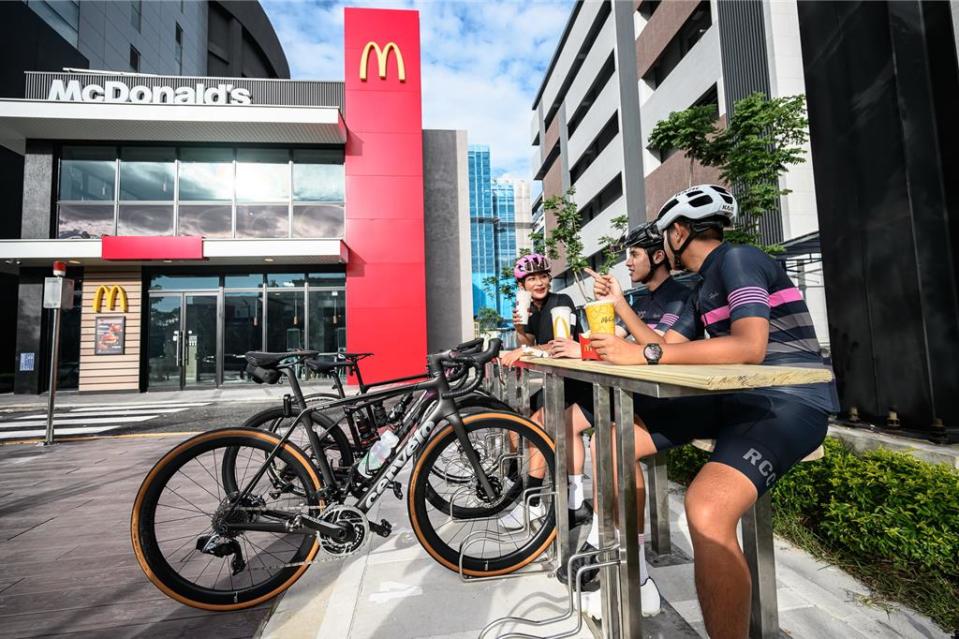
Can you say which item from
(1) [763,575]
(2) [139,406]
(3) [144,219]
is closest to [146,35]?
(3) [144,219]

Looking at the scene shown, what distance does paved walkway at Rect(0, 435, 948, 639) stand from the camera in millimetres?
1945

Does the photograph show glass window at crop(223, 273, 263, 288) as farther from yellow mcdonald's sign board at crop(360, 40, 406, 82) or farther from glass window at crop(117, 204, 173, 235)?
yellow mcdonald's sign board at crop(360, 40, 406, 82)

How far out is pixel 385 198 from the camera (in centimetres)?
1333

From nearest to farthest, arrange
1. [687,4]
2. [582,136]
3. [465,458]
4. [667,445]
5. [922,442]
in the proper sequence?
[667,445]
[465,458]
[922,442]
[687,4]
[582,136]

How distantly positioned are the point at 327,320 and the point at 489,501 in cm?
1170

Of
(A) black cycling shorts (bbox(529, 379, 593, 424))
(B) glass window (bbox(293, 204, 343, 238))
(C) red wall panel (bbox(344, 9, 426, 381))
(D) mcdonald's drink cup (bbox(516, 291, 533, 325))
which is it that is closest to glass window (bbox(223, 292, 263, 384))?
(B) glass window (bbox(293, 204, 343, 238))

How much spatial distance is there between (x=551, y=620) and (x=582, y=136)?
31.5m

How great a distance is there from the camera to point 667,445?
2.05m

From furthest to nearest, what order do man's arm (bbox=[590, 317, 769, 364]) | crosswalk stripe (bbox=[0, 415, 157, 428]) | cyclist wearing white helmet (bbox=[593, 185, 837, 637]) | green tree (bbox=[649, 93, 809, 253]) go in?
crosswalk stripe (bbox=[0, 415, 157, 428]), green tree (bbox=[649, 93, 809, 253]), man's arm (bbox=[590, 317, 769, 364]), cyclist wearing white helmet (bbox=[593, 185, 837, 637])

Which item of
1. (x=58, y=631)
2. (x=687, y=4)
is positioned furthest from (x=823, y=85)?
(x=687, y=4)

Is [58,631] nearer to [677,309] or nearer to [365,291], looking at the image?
[677,309]

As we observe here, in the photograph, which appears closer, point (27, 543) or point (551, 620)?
point (551, 620)

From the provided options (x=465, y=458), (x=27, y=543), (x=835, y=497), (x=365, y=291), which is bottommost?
(x=27, y=543)

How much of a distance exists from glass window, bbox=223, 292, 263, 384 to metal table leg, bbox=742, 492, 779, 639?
13377mm
